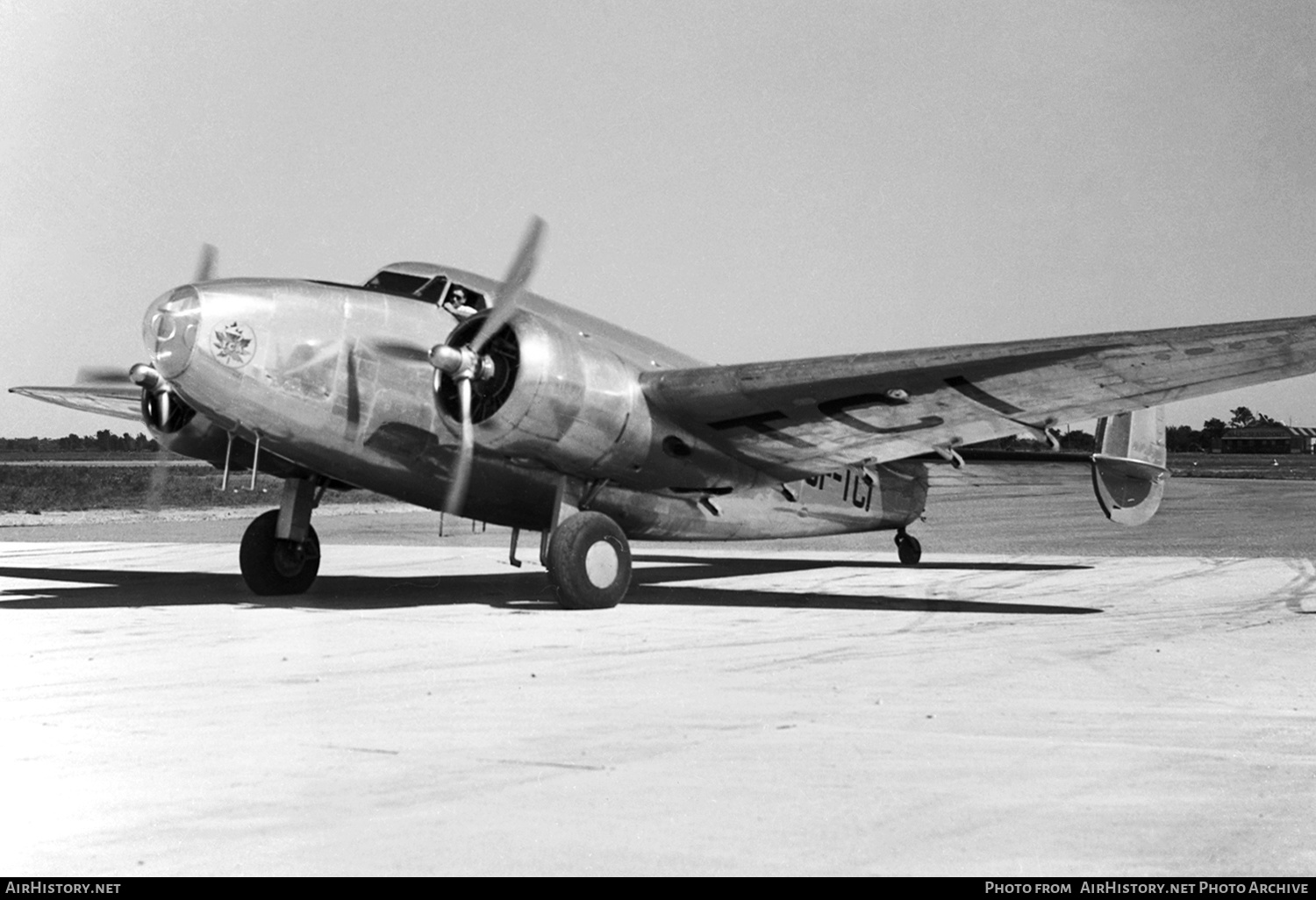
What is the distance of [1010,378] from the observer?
12.5 m

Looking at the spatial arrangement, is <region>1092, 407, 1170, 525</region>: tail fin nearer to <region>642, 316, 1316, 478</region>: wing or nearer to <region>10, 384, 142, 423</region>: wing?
<region>642, 316, 1316, 478</region>: wing

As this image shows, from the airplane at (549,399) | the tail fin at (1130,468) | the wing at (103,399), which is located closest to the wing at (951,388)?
the airplane at (549,399)

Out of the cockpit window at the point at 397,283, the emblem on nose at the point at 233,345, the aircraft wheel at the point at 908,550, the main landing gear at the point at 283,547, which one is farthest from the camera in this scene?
the aircraft wheel at the point at 908,550

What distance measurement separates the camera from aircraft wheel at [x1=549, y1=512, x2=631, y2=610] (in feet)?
41.8

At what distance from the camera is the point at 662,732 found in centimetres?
638

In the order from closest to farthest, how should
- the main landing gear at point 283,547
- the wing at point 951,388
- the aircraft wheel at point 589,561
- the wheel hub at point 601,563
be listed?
1. the wing at point 951,388
2. the aircraft wheel at point 589,561
3. the wheel hub at point 601,563
4. the main landing gear at point 283,547

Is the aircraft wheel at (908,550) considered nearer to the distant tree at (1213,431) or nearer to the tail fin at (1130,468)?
the tail fin at (1130,468)

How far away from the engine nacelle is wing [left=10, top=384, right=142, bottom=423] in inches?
301

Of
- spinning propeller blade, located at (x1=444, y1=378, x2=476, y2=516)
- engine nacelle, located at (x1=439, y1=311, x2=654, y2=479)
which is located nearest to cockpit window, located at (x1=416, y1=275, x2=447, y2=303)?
engine nacelle, located at (x1=439, y1=311, x2=654, y2=479)

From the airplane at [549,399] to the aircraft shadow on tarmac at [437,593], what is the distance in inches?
29.9

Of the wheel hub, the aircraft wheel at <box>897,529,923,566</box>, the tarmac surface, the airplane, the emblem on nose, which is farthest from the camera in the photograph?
the aircraft wheel at <box>897,529,923,566</box>

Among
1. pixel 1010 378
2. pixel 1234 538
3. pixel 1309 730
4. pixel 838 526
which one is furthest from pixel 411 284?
pixel 1234 538

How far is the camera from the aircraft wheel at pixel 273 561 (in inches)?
572

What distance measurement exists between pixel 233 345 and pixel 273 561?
3784 mm
